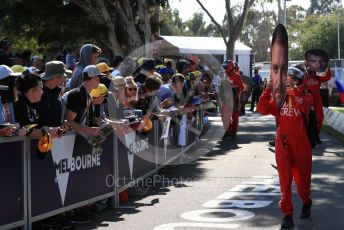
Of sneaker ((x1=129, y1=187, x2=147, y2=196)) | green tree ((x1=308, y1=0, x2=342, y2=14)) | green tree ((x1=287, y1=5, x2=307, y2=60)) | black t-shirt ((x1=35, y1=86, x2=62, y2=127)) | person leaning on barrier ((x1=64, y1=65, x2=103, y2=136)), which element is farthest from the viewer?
green tree ((x1=308, y1=0, x2=342, y2=14))

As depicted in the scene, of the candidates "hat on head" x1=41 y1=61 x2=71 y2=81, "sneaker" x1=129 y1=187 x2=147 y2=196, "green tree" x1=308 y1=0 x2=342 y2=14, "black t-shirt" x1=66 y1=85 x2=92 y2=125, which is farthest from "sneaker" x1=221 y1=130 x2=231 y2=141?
"green tree" x1=308 y1=0 x2=342 y2=14

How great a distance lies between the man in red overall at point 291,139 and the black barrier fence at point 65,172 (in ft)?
7.19

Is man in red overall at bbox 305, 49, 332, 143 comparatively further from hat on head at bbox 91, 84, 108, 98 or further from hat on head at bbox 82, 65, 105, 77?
hat on head at bbox 82, 65, 105, 77

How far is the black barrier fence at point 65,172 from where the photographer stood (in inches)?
263

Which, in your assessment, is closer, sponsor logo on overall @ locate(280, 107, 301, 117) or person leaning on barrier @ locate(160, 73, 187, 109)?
sponsor logo on overall @ locate(280, 107, 301, 117)

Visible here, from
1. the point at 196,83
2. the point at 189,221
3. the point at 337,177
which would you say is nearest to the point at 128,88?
the point at 189,221

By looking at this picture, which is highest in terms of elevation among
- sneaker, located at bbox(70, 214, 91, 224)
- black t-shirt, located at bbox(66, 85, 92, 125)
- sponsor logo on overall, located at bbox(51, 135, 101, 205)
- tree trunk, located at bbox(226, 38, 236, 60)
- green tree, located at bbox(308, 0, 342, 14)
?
green tree, located at bbox(308, 0, 342, 14)

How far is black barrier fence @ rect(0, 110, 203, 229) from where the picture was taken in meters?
6.67

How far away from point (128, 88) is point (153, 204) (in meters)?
1.72

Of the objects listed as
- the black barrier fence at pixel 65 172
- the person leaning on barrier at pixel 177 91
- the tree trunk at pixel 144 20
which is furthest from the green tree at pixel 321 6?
the black barrier fence at pixel 65 172

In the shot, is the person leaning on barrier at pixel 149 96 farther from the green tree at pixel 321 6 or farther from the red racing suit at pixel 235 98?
the green tree at pixel 321 6

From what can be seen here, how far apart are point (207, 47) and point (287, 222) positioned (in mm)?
30304

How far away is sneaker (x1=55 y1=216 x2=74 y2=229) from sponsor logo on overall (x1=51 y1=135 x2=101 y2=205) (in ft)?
0.84
